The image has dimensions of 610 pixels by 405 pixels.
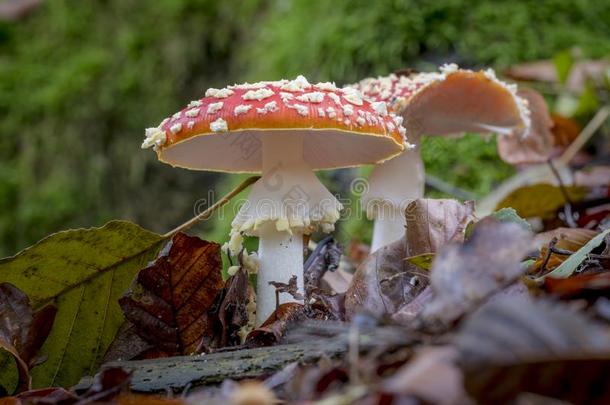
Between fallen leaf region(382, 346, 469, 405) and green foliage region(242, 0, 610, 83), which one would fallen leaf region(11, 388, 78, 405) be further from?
green foliage region(242, 0, 610, 83)

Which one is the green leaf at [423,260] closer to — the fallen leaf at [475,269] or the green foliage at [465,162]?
the fallen leaf at [475,269]

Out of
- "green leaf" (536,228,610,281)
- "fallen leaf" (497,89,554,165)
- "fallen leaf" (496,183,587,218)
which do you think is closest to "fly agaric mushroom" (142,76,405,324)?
"green leaf" (536,228,610,281)


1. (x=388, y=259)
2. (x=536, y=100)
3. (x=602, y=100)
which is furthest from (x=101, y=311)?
(x=602, y=100)

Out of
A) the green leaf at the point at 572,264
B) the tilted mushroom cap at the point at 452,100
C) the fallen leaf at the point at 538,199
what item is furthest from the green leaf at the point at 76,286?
the fallen leaf at the point at 538,199

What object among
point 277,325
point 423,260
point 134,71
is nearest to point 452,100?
point 423,260

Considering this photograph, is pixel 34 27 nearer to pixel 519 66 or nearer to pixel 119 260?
pixel 519 66
